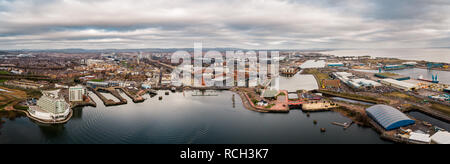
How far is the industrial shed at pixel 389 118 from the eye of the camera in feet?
25.4

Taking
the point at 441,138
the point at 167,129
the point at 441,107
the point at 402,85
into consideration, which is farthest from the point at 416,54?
the point at 167,129

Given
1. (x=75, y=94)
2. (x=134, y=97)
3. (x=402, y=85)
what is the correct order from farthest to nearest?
(x=402, y=85), (x=134, y=97), (x=75, y=94)

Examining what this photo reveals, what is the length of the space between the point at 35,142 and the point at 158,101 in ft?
19.9

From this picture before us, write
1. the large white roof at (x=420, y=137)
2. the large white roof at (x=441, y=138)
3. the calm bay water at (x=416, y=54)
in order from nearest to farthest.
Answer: the large white roof at (x=441, y=138), the large white roof at (x=420, y=137), the calm bay water at (x=416, y=54)

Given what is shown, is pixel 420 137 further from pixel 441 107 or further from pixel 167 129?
pixel 167 129

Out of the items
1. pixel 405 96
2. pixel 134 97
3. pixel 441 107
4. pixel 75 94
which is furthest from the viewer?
pixel 134 97

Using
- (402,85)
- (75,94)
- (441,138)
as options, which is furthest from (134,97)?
(402,85)

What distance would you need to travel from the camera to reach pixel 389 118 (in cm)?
804

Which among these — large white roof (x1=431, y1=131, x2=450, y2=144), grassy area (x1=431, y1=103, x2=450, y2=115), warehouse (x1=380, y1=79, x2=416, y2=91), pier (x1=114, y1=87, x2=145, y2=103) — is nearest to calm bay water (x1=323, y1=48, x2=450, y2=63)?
warehouse (x1=380, y1=79, x2=416, y2=91)

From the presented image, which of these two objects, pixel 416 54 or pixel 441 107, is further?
pixel 416 54

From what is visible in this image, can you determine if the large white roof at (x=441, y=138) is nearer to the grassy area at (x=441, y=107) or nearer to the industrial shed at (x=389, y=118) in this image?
the industrial shed at (x=389, y=118)

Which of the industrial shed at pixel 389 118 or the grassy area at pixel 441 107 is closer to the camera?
the industrial shed at pixel 389 118

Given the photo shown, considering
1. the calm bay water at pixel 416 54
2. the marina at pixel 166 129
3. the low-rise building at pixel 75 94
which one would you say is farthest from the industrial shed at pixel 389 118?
the calm bay water at pixel 416 54

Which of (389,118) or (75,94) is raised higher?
(75,94)
